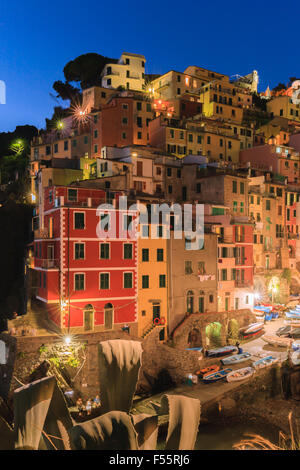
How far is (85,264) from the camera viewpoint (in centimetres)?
2912

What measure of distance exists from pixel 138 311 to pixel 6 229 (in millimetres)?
27038

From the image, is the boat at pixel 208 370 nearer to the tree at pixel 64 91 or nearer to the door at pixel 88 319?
the door at pixel 88 319

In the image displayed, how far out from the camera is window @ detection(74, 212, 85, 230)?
95.1 feet

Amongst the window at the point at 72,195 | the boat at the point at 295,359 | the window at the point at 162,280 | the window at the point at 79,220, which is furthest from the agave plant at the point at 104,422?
the boat at the point at 295,359

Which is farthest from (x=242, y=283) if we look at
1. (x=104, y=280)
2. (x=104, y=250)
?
(x=104, y=250)

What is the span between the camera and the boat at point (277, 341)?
34.0 m

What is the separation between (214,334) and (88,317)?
12674 mm

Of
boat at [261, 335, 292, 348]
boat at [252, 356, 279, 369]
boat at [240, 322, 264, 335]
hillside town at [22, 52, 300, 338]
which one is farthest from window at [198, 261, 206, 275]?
boat at [252, 356, 279, 369]

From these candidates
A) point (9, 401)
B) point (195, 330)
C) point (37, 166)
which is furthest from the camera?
point (37, 166)

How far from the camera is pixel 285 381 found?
30.1m

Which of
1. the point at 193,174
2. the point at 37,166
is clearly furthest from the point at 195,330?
the point at 37,166

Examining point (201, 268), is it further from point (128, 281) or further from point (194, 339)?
point (128, 281)

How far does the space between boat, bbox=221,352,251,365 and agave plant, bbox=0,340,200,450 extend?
22995 mm
